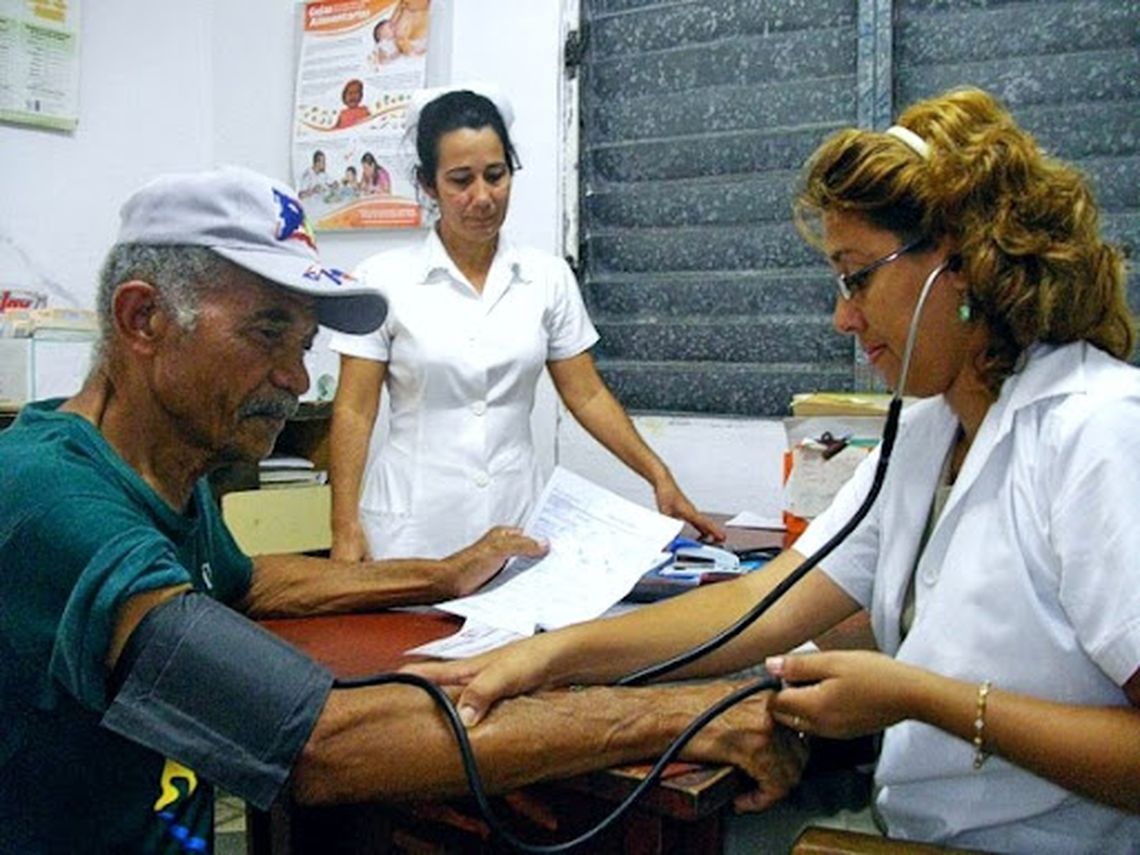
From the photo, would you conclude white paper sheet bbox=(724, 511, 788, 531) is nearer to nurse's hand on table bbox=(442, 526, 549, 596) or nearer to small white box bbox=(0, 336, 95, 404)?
nurse's hand on table bbox=(442, 526, 549, 596)

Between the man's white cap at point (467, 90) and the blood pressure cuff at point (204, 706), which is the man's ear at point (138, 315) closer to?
the blood pressure cuff at point (204, 706)

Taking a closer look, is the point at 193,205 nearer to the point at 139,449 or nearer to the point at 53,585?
the point at 139,449

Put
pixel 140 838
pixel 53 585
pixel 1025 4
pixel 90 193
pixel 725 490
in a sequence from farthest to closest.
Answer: pixel 90 193 < pixel 725 490 < pixel 1025 4 < pixel 140 838 < pixel 53 585

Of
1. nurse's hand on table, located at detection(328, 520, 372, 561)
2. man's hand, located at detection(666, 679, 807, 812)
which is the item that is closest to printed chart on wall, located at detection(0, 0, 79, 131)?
nurse's hand on table, located at detection(328, 520, 372, 561)

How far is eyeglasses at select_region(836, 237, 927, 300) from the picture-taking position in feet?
3.53

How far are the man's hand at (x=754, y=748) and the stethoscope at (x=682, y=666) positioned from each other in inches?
0.4

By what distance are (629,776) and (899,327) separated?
1.67 feet

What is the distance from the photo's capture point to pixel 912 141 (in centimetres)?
106

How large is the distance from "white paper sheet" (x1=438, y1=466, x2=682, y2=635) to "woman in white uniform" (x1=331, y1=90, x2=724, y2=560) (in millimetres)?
461

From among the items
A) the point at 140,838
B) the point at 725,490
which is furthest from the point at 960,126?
the point at 725,490

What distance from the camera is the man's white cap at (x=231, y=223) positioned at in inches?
41.8

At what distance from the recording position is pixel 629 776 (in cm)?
95

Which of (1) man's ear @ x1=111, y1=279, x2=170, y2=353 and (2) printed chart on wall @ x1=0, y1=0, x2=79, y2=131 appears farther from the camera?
(2) printed chart on wall @ x1=0, y1=0, x2=79, y2=131

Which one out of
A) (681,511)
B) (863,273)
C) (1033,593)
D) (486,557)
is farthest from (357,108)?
(1033,593)
